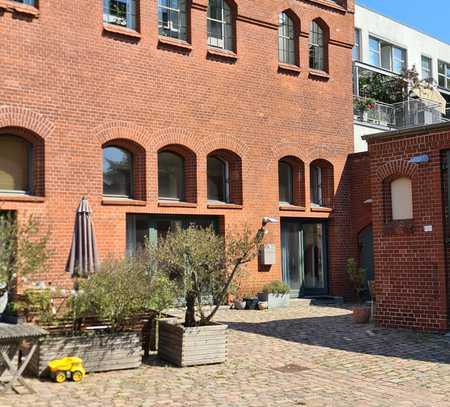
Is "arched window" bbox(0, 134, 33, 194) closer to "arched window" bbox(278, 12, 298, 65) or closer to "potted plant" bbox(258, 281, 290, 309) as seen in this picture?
"potted plant" bbox(258, 281, 290, 309)

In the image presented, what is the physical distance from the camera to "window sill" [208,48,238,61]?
16953 millimetres

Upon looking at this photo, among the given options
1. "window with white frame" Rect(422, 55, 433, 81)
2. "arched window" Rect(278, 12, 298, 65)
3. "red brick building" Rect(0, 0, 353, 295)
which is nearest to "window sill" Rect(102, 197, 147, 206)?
"red brick building" Rect(0, 0, 353, 295)

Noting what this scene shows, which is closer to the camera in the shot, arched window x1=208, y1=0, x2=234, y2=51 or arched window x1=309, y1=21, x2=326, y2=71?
arched window x1=208, y1=0, x2=234, y2=51

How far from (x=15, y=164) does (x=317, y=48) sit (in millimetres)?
10339

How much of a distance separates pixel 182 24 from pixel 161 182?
4.15m

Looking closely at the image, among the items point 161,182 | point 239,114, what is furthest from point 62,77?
point 239,114

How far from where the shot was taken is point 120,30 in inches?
602

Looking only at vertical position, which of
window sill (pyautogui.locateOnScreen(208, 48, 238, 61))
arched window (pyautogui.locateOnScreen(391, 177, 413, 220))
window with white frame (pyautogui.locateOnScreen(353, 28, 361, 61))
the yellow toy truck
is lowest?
the yellow toy truck

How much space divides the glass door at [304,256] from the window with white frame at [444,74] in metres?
18.8

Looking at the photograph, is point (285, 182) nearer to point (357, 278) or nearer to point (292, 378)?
point (357, 278)

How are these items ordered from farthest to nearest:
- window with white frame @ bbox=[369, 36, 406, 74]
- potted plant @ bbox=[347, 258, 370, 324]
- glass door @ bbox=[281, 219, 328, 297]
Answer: window with white frame @ bbox=[369, 36, 406, 74] < glass door @ bbox=[281, 219, 328, 297] < potted plant @ bbox=[347, 258, 370, 324]

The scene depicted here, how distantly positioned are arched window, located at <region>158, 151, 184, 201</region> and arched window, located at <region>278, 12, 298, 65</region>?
4.84 metres

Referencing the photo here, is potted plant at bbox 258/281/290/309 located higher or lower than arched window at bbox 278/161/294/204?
lower

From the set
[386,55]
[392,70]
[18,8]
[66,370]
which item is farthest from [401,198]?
[386,55]
